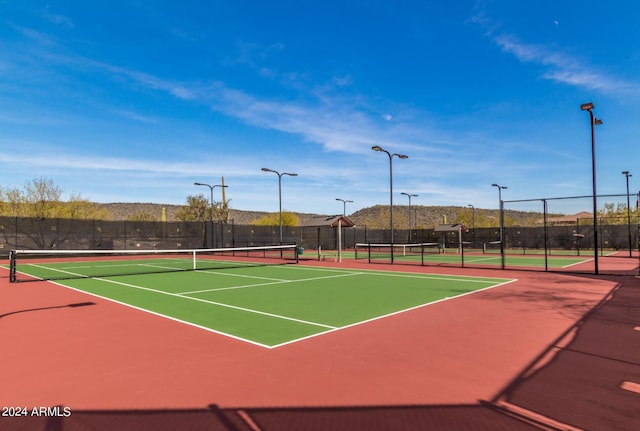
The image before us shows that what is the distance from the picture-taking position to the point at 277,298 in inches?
448

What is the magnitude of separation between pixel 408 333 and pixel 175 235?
37.0 meters

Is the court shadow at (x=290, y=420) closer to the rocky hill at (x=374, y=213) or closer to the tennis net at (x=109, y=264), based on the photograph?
the tennis net at (x=109, y=264)

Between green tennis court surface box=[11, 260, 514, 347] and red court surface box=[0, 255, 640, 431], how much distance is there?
0.61 metres

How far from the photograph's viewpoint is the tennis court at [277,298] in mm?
→ 7938

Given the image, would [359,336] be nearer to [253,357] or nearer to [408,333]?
[408,333]

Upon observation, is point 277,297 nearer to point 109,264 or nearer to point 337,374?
point 337,374

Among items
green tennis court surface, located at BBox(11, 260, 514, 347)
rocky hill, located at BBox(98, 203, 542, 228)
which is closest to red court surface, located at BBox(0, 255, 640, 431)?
green tennis court surface, located at BBox(11, 260, 514, 347)

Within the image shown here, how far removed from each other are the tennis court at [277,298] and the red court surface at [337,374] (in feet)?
2.07

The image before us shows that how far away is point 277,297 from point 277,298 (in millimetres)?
189

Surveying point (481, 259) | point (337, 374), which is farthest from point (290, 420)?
point (481, 259)

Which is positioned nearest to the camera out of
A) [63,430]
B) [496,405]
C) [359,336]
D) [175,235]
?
[63,430]

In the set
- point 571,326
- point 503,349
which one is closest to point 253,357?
point 503,349

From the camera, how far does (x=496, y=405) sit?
4250 mm

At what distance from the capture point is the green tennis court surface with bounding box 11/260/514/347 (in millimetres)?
7945
